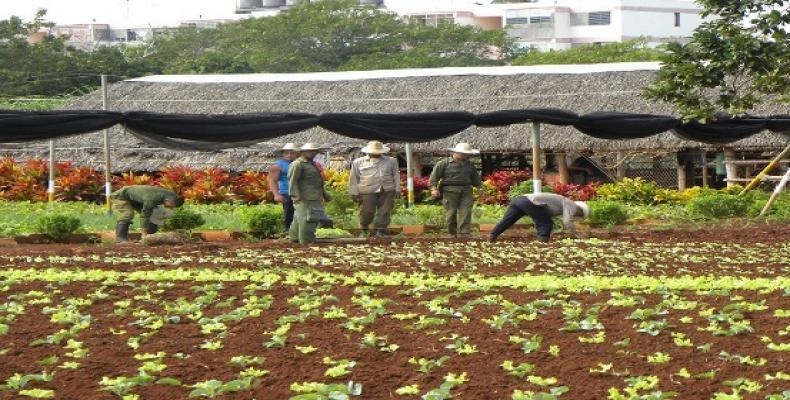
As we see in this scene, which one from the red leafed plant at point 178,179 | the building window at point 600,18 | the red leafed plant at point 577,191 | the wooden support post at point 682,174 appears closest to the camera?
the red leafed plant at point 577,191

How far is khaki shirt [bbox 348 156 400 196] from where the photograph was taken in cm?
1964

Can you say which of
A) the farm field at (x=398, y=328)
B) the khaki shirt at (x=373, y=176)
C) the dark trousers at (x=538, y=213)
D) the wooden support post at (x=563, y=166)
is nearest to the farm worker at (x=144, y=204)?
the khaki shirt at (x=373, y=176)

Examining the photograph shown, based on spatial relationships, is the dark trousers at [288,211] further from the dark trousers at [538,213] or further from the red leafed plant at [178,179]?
the red leafed plant at [178,179]

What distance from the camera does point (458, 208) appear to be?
19.9 meters

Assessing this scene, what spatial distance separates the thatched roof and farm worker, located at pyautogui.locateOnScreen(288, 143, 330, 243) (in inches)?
532

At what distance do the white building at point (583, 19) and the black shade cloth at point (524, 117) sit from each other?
62315mm

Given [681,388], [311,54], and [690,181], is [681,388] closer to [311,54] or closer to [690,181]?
[690,181]

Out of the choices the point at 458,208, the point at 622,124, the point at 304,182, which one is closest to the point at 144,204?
the point at 304,182

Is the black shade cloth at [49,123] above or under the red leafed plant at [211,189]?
above

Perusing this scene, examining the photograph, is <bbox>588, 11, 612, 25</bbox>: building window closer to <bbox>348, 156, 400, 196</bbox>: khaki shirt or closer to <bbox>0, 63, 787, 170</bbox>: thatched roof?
<bbox>0, 63, 787, 170</bbox>: thatched roof

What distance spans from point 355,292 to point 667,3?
77078 mm

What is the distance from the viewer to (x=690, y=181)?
31.9 meters

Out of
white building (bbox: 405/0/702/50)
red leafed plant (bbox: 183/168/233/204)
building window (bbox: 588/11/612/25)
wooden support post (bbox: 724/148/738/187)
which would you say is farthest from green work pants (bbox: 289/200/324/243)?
building window (bbox: 588/11/612/25)

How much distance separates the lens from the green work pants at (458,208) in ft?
64.6
